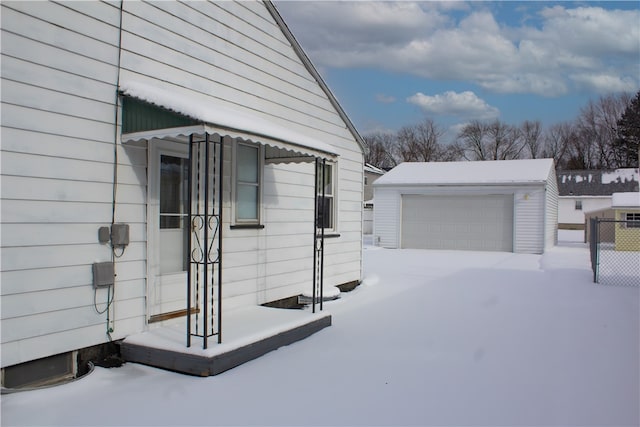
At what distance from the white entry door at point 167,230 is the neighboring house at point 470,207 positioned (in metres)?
14.1

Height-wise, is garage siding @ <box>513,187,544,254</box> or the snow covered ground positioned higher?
garage siding @ <box>513,187,544,254</box>

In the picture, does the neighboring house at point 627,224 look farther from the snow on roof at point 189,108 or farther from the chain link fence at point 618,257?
the snow on roof at point 189,108

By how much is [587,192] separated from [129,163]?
115ft

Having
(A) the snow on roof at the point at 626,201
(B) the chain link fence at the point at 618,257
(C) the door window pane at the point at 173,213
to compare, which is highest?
(A) the snow on roof at the point at 626,201

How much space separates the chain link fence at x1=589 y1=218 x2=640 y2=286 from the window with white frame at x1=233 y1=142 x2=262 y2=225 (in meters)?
7.36

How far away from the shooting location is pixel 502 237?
17.4m

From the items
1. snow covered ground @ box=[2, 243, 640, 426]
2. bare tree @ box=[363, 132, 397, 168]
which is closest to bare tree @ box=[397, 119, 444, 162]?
bare tree @ box=[363, 132, 397, 168]

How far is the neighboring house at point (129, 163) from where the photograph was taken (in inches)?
148

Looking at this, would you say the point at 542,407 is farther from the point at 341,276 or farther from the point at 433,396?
the point at 341,276

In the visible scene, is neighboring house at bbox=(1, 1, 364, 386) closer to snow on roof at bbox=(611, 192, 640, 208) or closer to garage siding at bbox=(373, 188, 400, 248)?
garage siding at bbox=(373, 188, 400, 248)

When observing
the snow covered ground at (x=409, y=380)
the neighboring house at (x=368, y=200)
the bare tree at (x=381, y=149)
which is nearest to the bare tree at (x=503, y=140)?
the bare tree at (x=381, y=149)

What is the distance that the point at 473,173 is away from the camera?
61.3ft

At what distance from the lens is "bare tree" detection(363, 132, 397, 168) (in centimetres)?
5325

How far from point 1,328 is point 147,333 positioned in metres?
1.35
